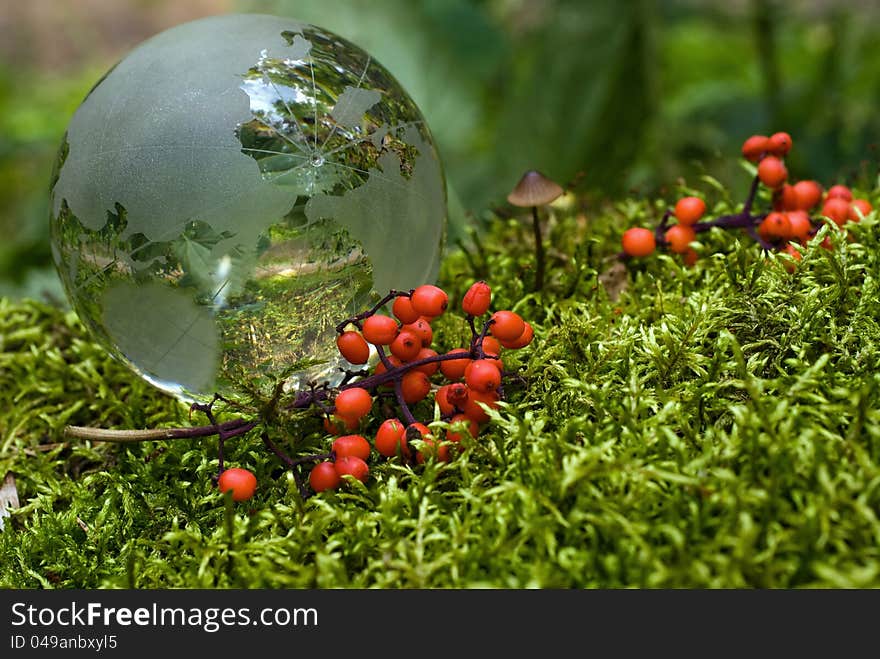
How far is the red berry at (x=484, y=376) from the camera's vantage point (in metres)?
1.35

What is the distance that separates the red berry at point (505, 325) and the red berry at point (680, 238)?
66 centimetres

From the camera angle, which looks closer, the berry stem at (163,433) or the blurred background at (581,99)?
the berry stem at (163,433)

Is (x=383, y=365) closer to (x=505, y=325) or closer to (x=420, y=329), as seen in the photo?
(x=420, y=329)

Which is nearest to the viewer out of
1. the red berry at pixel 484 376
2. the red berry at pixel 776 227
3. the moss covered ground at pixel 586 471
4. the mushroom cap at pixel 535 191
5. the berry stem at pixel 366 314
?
the moss covered ground at pixel 586 471

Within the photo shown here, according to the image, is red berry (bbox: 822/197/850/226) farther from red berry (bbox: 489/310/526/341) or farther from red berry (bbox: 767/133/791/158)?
red berry (bbox: 489/310/526/341)

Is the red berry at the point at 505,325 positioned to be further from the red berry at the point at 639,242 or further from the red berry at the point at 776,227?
the red berry at the point at 776,227

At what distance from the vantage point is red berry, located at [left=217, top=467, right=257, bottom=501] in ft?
4.46

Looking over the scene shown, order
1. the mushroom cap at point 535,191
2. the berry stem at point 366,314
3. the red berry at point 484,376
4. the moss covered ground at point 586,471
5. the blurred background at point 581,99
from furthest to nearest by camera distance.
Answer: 1. the blurred background at point 581,99
2. the mushroom cap at point 535,191
3. the berry stem at point 366,314
4. the red berry at point 484,376
5. the moss covered ground at point 586,471

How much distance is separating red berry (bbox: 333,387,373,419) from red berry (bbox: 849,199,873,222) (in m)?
1.23

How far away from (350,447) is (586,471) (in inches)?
17.3

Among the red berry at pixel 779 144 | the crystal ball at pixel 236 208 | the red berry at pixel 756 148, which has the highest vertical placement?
the red berry at pixel 756 148

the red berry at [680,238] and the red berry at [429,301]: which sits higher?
the red berry at [680,238]

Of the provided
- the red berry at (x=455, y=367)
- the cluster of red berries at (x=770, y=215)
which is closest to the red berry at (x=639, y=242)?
the cluster of red berries at (x=770, y=215)

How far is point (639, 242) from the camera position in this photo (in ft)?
→ 6.21
